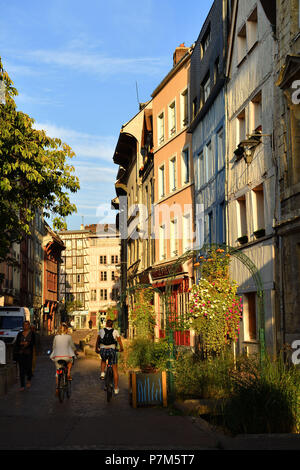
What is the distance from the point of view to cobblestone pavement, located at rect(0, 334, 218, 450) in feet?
28.0

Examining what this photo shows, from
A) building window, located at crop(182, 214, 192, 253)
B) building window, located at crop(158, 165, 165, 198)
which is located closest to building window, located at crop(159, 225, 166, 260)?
building window, located at crop(158, 165, 165, 198)

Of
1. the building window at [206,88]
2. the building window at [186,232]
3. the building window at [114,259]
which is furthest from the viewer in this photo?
the building window at [114,259]

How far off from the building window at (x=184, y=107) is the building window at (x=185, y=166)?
136 cm

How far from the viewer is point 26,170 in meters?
18.2

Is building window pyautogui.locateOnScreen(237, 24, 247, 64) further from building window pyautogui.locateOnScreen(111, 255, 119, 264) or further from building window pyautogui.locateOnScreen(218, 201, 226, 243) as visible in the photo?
building window pyautogui.locateOnScreen(111, 255, 119, 264)

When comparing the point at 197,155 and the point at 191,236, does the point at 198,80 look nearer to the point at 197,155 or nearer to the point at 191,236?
the point at 197,155

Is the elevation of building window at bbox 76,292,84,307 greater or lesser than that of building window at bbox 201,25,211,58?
lesser

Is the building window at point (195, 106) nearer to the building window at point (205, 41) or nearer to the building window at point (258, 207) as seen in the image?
the building window at point (205, 41)

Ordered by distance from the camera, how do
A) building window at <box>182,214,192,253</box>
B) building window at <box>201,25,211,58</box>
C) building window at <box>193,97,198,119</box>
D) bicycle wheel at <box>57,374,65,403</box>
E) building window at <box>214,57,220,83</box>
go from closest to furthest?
bicycle wheel at <box>57,374,65,403</box>, building window at <box>214,57,220,83</box>, building window at <box>201,25,211,58</box>, building window at <box>193,97,198,119</box>, building window at <box>182,214,192,253</box>

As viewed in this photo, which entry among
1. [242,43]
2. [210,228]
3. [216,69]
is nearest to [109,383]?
[210,228]

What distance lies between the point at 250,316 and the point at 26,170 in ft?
25.4

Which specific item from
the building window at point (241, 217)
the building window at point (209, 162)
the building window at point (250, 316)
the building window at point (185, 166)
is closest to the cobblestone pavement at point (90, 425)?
the building window at point (250, 316)

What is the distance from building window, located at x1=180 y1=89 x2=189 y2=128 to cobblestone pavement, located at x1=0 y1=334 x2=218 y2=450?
17599mm

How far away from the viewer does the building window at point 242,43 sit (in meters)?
21.0
